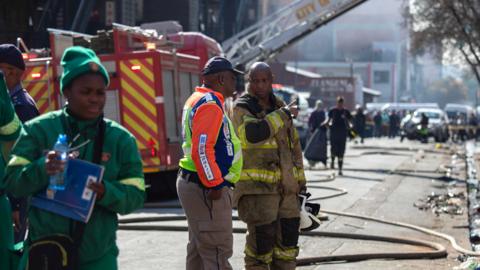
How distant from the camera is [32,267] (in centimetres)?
434

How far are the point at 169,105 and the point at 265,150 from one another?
26.4 ft

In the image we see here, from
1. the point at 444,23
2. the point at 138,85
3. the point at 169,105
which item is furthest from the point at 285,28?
the point at 138,85

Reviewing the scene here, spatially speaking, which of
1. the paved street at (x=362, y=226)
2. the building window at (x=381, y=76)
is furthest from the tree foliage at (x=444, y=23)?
the building window at (x=381, y=76)

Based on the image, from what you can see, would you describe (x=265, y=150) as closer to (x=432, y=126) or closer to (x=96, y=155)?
(x=96, y=155)

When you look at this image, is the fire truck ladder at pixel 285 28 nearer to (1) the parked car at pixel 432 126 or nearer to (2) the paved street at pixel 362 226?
(2) the paved street at pixel 362 226

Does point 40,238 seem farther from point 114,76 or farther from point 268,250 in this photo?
point 114,76

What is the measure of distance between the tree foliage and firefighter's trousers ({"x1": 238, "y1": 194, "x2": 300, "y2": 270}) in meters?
31.9

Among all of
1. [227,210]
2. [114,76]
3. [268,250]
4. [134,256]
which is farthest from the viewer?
[114,76]

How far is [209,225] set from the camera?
6.37m

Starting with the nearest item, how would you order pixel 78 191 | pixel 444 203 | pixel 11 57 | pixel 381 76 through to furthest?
pixel 78 191, pixel 11 57, pixel 444 203, pixel 381 76

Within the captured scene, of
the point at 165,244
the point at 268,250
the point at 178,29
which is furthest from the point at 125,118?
the point at 268,250

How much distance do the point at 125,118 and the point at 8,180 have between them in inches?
411

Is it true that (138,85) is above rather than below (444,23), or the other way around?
below

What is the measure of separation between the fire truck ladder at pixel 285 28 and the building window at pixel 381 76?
105073mm
